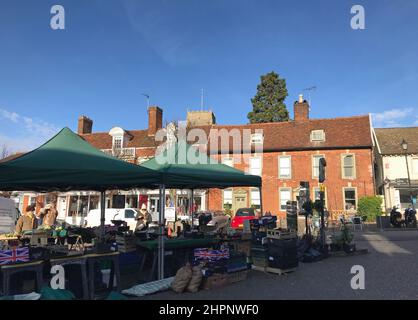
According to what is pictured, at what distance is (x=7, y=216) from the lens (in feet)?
57.1

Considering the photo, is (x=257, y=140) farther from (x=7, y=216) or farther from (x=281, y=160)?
(x=7, y=216)

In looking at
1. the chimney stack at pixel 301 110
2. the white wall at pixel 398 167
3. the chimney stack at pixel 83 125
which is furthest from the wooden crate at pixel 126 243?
the white wall at pixel 398 167

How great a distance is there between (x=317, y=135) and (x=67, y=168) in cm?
2665

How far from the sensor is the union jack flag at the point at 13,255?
5609 millimetres

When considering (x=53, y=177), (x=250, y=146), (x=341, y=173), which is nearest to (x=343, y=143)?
(x=341, y=173)

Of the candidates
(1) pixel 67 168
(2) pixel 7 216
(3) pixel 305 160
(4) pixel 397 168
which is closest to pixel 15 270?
(1) pixel 67 168

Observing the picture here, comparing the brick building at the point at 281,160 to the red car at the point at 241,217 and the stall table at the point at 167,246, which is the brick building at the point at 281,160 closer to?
the red car at the point at 241,217

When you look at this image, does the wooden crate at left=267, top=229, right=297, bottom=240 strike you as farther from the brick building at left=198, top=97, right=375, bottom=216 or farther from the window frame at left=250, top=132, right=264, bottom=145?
the window frame at left=250, top=132, right=264, bottom=145

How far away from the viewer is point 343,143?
2892 centimetres

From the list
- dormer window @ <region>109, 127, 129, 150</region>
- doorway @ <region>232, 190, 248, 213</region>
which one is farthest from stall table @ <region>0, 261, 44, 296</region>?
dormer window @ <region>109, 127, 129, 150</region>

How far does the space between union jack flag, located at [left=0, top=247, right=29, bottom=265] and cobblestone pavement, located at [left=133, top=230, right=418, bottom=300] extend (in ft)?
7.31

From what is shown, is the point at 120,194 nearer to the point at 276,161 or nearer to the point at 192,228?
the point at 276,161

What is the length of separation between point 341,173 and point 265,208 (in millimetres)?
6974

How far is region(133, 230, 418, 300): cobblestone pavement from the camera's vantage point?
6.39m
